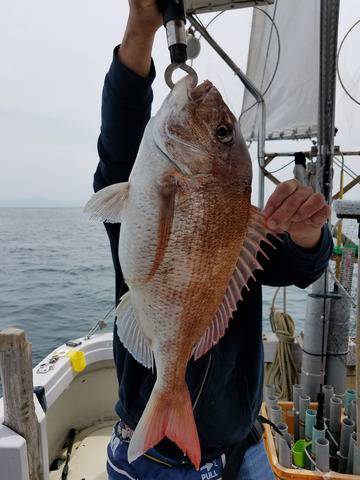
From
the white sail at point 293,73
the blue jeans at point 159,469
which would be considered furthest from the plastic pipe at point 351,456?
the white sail at point 293,73

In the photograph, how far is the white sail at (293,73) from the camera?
4605 mm

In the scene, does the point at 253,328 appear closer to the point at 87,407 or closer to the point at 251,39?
the point at 87,407

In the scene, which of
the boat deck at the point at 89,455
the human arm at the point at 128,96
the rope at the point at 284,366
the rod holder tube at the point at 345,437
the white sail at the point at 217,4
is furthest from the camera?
the rope at the point at 284,366

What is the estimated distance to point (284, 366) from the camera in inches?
150

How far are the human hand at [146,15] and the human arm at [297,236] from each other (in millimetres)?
640

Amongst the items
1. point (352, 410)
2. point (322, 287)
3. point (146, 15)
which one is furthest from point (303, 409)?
point (146, 15)

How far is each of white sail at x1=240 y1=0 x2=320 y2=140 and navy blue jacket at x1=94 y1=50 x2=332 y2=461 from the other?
309cm

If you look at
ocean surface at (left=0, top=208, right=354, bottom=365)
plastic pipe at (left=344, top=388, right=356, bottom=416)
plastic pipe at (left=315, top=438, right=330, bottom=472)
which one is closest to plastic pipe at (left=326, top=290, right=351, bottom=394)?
plastic pipe at (left=344, top=388, right=356, bottom=416)

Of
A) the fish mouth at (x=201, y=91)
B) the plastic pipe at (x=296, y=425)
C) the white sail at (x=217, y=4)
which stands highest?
the white sail at (x=217, y=4)

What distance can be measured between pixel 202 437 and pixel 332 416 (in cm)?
172

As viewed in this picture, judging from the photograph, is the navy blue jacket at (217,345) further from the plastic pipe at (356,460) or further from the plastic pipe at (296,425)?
the plastic pipe at (296,425)

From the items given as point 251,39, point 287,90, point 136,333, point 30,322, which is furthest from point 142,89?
point 30,322

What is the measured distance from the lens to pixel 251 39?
5.87 m

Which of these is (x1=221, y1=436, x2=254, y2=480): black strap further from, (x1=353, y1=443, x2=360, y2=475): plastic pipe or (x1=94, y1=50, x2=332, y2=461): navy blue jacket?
(x1=353, y1=443, x2=360, y2=475): plastic pipe
